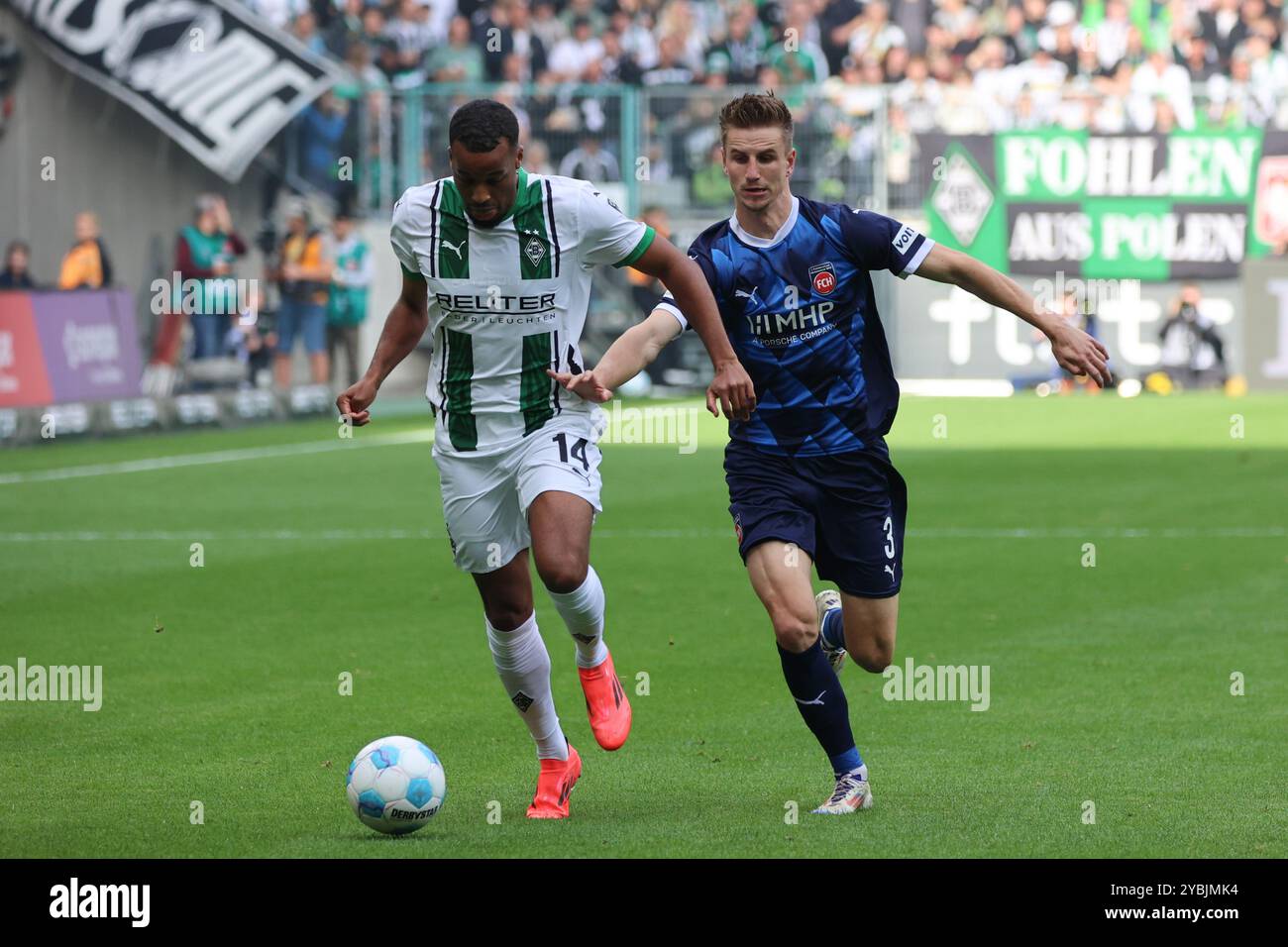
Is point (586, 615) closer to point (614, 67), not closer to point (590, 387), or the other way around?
point (590, 387)

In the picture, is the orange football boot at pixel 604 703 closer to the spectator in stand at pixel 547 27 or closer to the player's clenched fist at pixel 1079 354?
the player's clenched fist at pixel 1079 354

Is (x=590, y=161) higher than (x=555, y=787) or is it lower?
higher

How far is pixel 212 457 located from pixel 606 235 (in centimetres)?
1394

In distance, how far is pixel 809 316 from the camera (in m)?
6.44

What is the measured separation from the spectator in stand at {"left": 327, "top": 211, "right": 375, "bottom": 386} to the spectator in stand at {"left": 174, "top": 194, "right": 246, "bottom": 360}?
1368mm

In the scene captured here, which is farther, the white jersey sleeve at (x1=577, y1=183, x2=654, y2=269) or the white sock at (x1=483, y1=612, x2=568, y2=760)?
the white sock at (x1=483, y1=612, x2=568, y2=760)

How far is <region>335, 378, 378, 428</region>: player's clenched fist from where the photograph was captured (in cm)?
640

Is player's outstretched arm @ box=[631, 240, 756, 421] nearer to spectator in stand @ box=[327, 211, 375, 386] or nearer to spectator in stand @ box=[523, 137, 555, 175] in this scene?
spectator in stand @ box=[327, 211, 375, 386]

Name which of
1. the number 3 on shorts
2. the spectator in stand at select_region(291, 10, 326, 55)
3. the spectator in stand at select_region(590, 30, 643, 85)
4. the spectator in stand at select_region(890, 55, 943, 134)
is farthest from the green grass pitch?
the spectator in stand at select_region(890, 55, 943, 134)

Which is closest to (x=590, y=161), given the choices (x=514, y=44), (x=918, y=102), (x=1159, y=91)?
(x=514, y=44)

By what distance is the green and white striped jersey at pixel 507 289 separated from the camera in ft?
20.1
